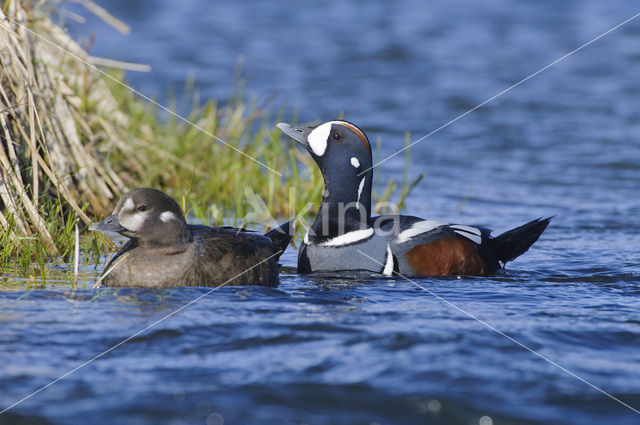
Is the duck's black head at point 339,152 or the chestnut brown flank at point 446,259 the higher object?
the duck's black head at point 339,152

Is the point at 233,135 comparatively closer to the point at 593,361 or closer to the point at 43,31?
the point at 43,31

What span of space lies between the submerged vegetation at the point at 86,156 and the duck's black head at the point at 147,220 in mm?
576

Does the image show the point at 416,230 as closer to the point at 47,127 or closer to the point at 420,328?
the point at 420,328

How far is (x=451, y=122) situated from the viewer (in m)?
12.9

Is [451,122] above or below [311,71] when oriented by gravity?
below

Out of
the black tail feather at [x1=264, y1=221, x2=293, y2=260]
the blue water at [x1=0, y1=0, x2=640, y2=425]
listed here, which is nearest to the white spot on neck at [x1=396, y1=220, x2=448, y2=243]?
the blue water at [x1=0, y1=0, x2=640, y2=425]

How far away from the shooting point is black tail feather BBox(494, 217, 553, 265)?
273 inches

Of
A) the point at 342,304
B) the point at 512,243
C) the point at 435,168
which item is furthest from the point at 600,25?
the point at 342,304

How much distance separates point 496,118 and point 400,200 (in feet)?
17.5

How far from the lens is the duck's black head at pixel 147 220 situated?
18.1 feet

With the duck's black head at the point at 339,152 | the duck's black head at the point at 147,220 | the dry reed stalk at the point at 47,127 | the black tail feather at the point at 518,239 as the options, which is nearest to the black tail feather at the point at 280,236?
the duck's black head at the point at 339,152

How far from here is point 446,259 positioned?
645 cm

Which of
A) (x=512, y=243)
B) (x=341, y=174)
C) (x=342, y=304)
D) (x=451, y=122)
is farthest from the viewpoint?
(x=451, y=122)
